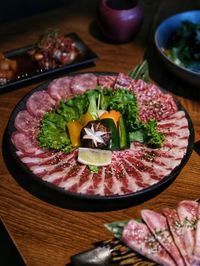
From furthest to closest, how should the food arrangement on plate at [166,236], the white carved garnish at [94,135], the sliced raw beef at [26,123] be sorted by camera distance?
1. the sliced raw beef at [26,123]
2. the white carved garnish at [94,135]
3. the food arrangement on plate at [166,236]

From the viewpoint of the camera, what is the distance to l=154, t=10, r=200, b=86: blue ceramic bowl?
204 centimetres

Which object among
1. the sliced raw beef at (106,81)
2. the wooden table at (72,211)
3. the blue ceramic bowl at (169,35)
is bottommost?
the wooden table at (72,211)

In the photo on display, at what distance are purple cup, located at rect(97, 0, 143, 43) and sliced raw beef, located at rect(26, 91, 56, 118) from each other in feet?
2.24

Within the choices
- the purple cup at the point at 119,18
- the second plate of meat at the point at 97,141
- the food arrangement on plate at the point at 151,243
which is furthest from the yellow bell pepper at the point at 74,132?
the purple cup at the point at 119,18

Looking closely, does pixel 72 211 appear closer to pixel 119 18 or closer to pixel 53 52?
pixel 53 52

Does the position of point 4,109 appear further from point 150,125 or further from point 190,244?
point 190,244

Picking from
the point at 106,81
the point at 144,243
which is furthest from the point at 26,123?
the point at 144,243

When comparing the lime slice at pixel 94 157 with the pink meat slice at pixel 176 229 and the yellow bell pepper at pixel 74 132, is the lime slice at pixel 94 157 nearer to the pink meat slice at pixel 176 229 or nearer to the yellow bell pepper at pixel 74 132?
the yellow bell pepper at pixel 74 132

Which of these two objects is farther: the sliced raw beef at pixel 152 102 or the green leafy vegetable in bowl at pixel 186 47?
the green leafy vegetable in bowl at pixel 186 47

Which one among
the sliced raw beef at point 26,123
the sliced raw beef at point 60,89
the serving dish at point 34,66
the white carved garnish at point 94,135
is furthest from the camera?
the serving dish at point 34,66

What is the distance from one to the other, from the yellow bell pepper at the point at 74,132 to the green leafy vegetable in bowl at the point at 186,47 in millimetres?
712

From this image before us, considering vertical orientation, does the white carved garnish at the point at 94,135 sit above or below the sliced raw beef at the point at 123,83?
below

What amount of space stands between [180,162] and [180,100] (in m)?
0.57

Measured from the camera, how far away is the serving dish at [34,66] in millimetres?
2123
